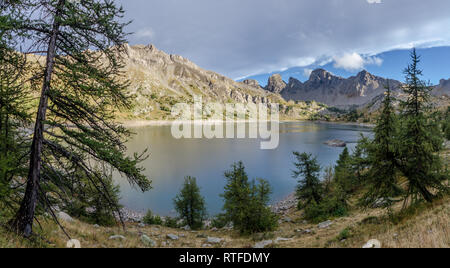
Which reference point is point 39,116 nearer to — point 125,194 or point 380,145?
point 380,145

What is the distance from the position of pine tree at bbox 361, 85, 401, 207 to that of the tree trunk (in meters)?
13.4

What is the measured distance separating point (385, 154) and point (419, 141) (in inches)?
56.3

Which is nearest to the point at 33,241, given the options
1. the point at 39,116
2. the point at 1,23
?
the point at 39,116

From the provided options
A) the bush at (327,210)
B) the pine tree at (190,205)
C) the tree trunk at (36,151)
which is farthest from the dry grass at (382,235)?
the pine tree at (190,205)

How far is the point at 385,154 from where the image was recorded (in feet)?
30.8

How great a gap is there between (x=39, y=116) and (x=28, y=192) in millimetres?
2277

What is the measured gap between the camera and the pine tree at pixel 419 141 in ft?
28.6

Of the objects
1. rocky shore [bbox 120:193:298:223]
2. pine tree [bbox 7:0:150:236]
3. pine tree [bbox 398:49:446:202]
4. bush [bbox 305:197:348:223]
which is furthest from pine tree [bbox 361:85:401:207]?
rocky shore [bbox 120:193:298:223]

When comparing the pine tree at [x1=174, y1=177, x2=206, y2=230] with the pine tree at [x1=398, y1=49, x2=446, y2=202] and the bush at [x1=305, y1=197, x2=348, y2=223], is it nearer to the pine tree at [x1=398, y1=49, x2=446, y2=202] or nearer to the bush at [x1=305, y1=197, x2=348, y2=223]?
the bush at [x1=305, y1=197, x2=348, y2=223]

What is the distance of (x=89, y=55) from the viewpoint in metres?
6.04

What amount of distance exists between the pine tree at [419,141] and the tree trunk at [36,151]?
46.7 feet

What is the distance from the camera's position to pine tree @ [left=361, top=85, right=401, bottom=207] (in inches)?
364


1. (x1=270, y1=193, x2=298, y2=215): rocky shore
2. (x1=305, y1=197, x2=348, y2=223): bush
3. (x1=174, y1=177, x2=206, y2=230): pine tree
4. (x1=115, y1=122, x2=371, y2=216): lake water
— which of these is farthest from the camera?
(x1=115, y1=122, x2=371, y2=216): lake water

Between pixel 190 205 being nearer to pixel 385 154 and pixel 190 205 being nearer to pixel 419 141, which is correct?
pixel 385 154
